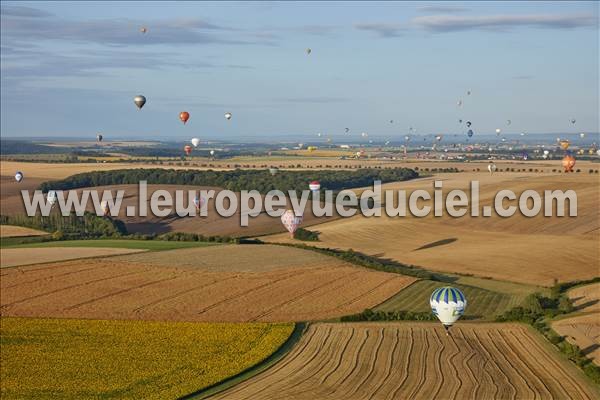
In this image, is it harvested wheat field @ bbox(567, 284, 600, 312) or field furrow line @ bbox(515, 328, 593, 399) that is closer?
field furrow line @ bbox(515, 328, 593, 399)

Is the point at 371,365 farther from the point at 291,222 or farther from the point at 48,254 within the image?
the point at 291,222

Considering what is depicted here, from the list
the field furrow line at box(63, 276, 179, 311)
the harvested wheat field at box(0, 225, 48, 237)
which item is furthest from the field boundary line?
the harvested wheat field at box(0, 225, 48, 237)

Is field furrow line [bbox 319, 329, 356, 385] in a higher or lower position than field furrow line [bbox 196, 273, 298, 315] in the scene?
lower

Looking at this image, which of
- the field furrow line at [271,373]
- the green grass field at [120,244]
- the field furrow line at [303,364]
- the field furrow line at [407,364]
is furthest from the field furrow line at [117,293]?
the field furrow line at [407,364]

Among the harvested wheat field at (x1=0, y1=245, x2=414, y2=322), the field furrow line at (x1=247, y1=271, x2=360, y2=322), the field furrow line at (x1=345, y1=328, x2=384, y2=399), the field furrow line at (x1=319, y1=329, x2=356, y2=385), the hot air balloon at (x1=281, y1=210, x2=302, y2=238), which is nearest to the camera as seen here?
the field furrow line at (x1=345, y1=328, x2=384, y2=399)

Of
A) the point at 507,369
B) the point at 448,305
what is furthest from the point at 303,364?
the point at 507,369

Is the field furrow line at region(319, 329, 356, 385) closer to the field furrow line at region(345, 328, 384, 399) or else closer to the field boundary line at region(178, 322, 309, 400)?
the field furrow line at region(345, 328, 384, 399)

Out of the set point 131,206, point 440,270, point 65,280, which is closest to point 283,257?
point 440,270
